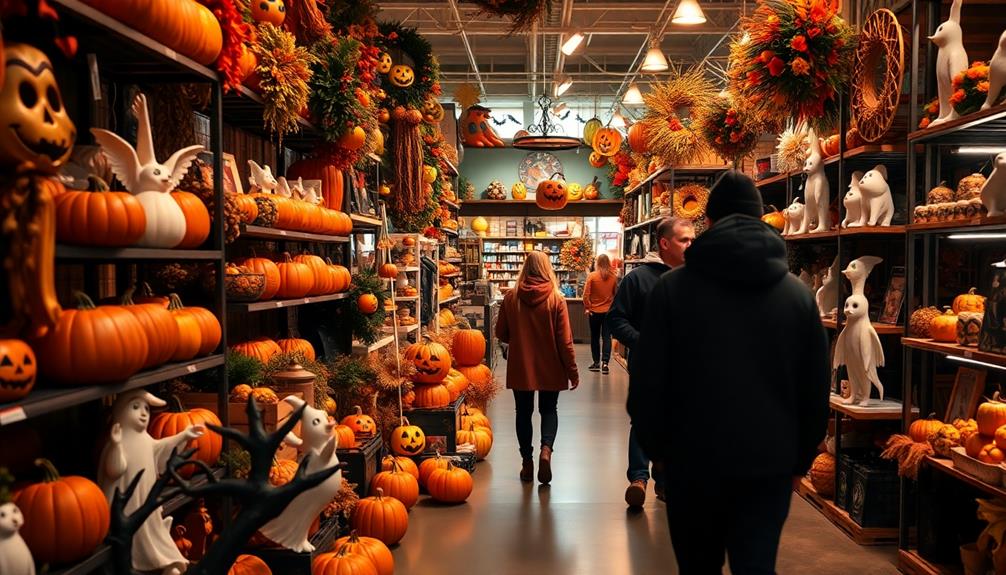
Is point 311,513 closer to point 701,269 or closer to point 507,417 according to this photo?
point 701,269

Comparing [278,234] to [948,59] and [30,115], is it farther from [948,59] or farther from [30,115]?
[948,59]

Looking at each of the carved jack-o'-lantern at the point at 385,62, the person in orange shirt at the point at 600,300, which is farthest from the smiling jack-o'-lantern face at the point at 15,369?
the person in orange shirt at the point at 600,300

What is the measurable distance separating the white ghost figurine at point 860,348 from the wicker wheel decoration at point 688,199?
495cm

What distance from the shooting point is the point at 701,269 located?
106 inches

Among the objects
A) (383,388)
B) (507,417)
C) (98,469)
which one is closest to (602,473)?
(383,388)

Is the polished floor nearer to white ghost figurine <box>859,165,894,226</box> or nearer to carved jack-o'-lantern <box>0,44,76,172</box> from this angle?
white ghost figurine <box>859,165,894,226</box>

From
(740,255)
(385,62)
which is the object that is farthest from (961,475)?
(385,62)

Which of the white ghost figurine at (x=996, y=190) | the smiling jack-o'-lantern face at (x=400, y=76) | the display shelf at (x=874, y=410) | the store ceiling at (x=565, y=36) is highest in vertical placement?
the store ceiling at (x=565, y=36)

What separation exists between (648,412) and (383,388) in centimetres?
337

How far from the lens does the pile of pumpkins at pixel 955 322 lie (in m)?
3.94

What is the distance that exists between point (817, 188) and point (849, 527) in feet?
6.89

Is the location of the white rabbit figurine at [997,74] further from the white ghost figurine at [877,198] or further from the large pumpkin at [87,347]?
the large pumpkin at [87,347]

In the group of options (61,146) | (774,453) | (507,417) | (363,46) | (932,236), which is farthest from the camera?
(507,417)

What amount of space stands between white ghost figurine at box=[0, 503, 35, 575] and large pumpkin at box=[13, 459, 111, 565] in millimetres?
281
